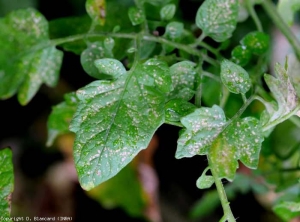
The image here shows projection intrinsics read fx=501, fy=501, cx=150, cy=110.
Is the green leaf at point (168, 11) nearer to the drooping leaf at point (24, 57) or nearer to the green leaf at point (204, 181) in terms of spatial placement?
the drooping leaf at point (24, 57)

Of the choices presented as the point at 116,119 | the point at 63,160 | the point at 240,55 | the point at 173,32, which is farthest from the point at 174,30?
the point at 63,160

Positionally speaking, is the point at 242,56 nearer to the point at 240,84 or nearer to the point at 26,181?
the point at 240,84

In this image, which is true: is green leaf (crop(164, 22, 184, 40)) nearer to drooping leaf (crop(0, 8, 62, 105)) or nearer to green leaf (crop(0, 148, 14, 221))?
drooping leaf (crop(0, 8, 62, 105))

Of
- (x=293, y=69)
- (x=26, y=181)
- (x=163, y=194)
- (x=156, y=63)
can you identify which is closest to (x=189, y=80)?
(x=156, y=63)

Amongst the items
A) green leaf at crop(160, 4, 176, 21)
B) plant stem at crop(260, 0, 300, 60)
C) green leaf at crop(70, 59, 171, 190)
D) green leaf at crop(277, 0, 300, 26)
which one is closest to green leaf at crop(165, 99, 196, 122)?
green leaf at crop(70, 59, 171, 190)

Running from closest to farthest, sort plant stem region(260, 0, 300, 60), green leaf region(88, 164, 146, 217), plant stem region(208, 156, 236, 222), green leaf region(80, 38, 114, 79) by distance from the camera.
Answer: plant stem region(208, 156, 236, 222), green leaf region(80, 38, 114, 79), plant stem region(260, 0, 300, 60), green leaf region(88, 164, 146, 217)

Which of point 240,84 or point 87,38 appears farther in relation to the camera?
point 87,38

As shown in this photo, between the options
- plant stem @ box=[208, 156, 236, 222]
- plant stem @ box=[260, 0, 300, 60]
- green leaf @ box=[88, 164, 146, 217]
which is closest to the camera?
plant stem @ box=[208, 156, 236, 222]
